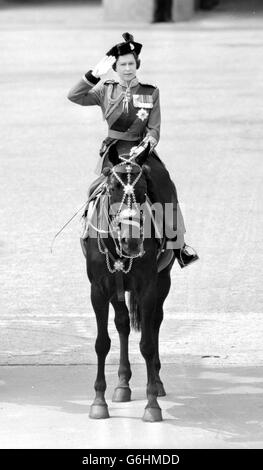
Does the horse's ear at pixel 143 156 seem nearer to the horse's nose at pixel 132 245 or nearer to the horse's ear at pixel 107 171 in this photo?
the horse's ear at pixel 107 171

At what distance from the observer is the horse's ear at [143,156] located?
27.9 feet

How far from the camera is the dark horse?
8.36 m

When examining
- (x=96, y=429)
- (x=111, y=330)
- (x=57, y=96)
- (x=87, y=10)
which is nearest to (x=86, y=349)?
(x=111, y=330)

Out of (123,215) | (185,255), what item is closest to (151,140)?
(123,215)

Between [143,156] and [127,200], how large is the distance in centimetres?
34

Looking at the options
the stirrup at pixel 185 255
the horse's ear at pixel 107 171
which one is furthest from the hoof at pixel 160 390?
the horse's ear at pixel 107 171

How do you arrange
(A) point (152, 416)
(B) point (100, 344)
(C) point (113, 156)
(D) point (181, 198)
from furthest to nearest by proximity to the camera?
(D) point (181, 198)
(B) point (100, 344)
(A) point (152, 416)
(C) point (113, 156)

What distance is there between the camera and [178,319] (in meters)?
11.4

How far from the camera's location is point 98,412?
8.80 metres

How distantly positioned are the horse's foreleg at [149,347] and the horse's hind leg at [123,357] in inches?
17.7

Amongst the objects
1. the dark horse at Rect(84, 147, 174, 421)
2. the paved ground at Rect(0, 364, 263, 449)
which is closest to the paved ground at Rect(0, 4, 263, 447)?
the paved ground at Rect(0, 364, 263, 449)

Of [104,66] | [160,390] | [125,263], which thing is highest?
[104,66]

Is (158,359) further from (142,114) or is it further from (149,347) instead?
(142,114)

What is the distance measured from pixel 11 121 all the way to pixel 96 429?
13755 mm
